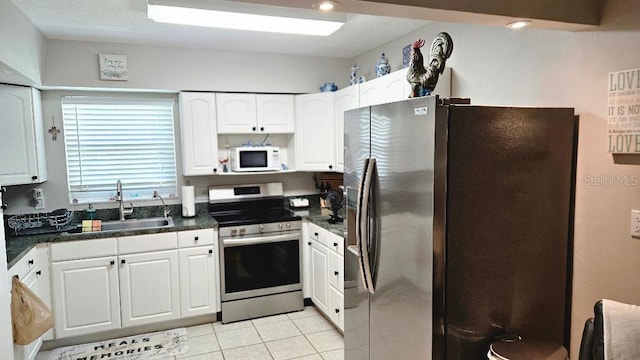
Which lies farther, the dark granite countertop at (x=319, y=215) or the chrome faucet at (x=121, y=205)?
the chrome faucet at (x=121, y=205)

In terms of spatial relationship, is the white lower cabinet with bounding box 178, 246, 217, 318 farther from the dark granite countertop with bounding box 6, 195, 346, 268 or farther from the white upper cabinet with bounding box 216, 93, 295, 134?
the white upper cabinet with bounding box 216, 93, 295, 134

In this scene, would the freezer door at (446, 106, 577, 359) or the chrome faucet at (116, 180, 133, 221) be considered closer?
the freezer door at (446, 106, 577, 359)

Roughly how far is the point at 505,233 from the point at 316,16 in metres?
1.88

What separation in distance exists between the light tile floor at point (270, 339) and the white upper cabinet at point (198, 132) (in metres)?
1.47

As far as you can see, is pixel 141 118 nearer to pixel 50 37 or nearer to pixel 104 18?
pixel 50 37

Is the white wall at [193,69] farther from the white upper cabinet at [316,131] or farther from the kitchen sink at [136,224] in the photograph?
the kitchen sink at [136,224]

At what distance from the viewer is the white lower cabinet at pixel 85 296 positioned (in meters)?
3.34

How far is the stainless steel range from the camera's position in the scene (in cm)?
381

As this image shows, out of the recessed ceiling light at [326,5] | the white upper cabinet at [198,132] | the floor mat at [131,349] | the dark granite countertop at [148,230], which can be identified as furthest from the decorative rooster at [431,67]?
the floor mat at [131,349]

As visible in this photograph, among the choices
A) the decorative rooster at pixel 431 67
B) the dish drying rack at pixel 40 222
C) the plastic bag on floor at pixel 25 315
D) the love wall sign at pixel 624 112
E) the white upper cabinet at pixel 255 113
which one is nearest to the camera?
the love wall sign at pixel 624 112

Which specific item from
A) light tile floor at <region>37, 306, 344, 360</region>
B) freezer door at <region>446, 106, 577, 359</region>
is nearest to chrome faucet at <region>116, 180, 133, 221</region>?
light tile floor at <region>37, 306, 344, 360</region>

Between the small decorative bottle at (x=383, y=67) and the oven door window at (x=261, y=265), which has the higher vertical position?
the small decorative bottle at (x=383, y=67)

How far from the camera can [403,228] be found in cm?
209

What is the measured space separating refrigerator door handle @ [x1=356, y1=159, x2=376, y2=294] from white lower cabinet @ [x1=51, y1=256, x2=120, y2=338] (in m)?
2.25
